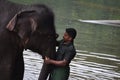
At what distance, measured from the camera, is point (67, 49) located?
20.5 feet

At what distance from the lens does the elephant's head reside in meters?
4.34

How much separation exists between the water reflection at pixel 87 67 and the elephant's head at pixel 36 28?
545 centimetres

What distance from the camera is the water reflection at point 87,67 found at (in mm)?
10805

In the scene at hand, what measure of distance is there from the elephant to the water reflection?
5.48 metres

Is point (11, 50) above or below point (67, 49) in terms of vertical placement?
above

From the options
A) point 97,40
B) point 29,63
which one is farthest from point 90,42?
point 29,63

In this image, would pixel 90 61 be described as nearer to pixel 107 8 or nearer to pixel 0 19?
pixel 0 19

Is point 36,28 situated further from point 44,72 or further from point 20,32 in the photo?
point 44,72

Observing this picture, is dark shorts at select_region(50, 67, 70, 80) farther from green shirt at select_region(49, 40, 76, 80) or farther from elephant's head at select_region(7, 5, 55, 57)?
elephant's head at select_region(7, 5, 55, 57)

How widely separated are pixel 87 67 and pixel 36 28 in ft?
25.3

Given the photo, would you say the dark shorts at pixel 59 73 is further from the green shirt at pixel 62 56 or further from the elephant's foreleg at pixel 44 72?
the elephant's foreleg at pixel 44 72

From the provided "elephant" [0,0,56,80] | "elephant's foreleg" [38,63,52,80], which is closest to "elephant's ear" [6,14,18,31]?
"elephant" [0,0,56,80]

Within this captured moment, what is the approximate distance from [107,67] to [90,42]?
5.73 meters

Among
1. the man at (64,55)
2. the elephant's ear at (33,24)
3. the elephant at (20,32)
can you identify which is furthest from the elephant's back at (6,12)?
the man at (64,55)
